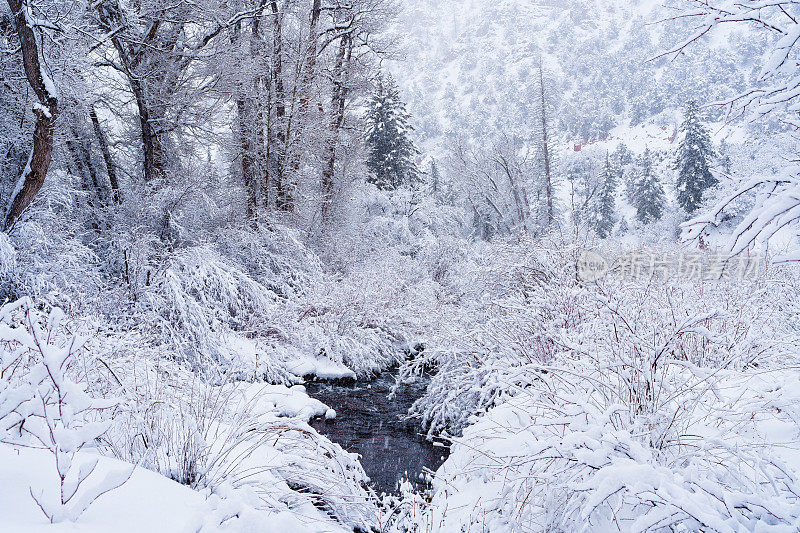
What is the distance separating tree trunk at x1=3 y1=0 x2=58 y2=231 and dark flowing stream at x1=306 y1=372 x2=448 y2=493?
16.6 feet

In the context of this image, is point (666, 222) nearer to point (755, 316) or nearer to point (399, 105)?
point (399, 105)

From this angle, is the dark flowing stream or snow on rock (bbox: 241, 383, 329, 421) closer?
the dark flowing stream

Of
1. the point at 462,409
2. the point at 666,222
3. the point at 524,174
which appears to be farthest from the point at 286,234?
the point at 666,222

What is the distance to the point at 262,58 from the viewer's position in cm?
1038

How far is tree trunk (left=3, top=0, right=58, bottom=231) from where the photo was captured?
588 cm

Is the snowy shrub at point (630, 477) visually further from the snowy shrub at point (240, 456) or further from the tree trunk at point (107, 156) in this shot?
the tree trunk at point (107, 156)

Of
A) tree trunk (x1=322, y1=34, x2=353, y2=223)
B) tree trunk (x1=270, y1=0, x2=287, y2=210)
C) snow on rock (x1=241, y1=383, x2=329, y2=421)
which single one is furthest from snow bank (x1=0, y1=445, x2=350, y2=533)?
tree trunk (x1=322, y1=34, x2=353, y2=223)

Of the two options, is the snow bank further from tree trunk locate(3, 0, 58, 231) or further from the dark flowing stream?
tree trunk locate(3, 0, 58, 231)

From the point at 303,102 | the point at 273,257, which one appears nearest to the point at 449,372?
the point at 273,257

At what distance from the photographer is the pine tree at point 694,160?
28828mm

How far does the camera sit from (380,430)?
5.62 m

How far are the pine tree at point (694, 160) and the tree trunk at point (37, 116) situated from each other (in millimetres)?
33022

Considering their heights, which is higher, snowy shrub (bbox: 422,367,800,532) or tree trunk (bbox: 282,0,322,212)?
tree trunk (bbox: 282,0,322,212)

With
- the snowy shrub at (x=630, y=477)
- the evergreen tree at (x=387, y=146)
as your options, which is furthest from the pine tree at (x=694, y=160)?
the snowy shrub at (x=630, y=477)
